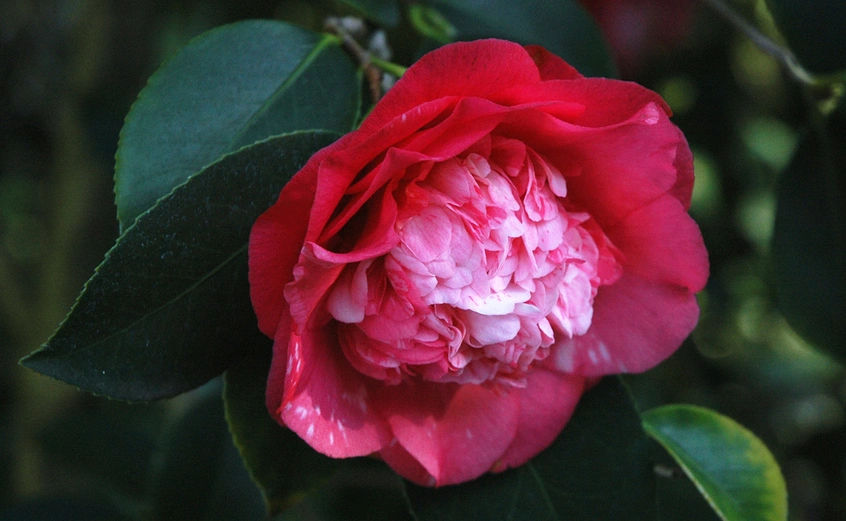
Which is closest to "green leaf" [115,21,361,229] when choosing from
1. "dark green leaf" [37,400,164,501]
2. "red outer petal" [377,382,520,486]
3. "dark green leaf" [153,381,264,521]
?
"red outer petal" [377,382,520,486]

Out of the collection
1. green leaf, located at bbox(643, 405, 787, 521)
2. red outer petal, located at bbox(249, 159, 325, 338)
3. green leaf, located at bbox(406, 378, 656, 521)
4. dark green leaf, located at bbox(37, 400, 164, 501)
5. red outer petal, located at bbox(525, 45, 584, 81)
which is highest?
red outer petal, located at bbox(525, 45, 584, 81)

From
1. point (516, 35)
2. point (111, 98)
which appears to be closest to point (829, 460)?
point (516, 35)

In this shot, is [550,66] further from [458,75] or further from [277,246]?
[277,246]

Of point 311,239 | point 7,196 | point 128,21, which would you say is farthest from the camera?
point 7,196

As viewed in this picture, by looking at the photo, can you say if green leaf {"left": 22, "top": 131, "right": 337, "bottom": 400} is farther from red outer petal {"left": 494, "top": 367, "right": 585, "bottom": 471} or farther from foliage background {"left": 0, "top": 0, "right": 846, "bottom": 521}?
foliage background {"left": 0, "top": 0, "right": 846, "bottom": 521}

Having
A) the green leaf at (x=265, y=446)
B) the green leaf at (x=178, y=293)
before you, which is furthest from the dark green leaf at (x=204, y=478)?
the green leaf at (x=178, y=293)

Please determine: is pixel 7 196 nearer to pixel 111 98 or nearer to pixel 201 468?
pixel 111 98
